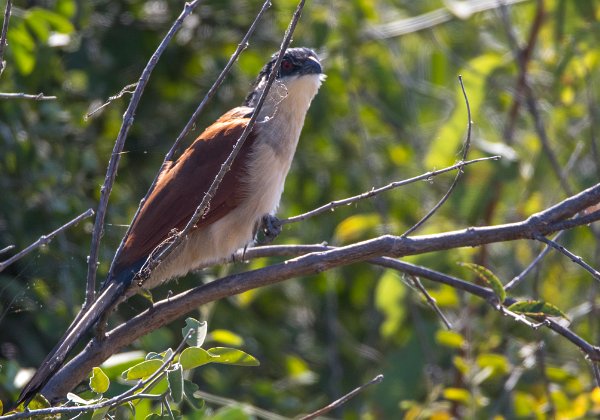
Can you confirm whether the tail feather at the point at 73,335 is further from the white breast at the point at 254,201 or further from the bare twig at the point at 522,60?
the bare twig at the point at 522,60

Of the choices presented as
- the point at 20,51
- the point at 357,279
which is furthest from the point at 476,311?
the point at 20,51

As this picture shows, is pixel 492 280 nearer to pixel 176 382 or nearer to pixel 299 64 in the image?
pixel 176 382

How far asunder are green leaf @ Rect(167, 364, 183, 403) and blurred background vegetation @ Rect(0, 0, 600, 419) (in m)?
1.18

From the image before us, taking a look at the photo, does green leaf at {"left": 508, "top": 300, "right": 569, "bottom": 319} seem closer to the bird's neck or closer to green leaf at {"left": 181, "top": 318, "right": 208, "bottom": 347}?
green leaf at {"left": 181, "top": 318, "right": 208, "bottom": 347}

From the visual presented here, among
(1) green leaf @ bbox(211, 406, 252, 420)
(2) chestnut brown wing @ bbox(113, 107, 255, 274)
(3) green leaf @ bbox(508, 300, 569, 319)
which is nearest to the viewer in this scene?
(3) green leaf @ bbox(508, 300, 569, 319)

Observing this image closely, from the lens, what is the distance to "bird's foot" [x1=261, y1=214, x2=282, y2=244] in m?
3.27

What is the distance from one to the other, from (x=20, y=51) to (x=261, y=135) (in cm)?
98

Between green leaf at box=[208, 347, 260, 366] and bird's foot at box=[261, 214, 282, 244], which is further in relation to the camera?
bird's foot at box=[261, 214, 282, 244]

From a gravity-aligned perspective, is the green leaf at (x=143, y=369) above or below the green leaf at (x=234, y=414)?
above

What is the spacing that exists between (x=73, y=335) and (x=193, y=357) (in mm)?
481

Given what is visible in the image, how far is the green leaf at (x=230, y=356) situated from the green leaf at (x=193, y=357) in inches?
0.9

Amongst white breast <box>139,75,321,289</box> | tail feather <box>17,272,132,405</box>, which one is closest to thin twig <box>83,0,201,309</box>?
tail feather <box>17,272,132,405</box>

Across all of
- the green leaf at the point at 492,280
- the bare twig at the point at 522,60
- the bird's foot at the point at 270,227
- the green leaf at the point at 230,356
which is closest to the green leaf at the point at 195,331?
the green leaf at the point at 230,356

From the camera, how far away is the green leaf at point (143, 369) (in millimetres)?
1926
